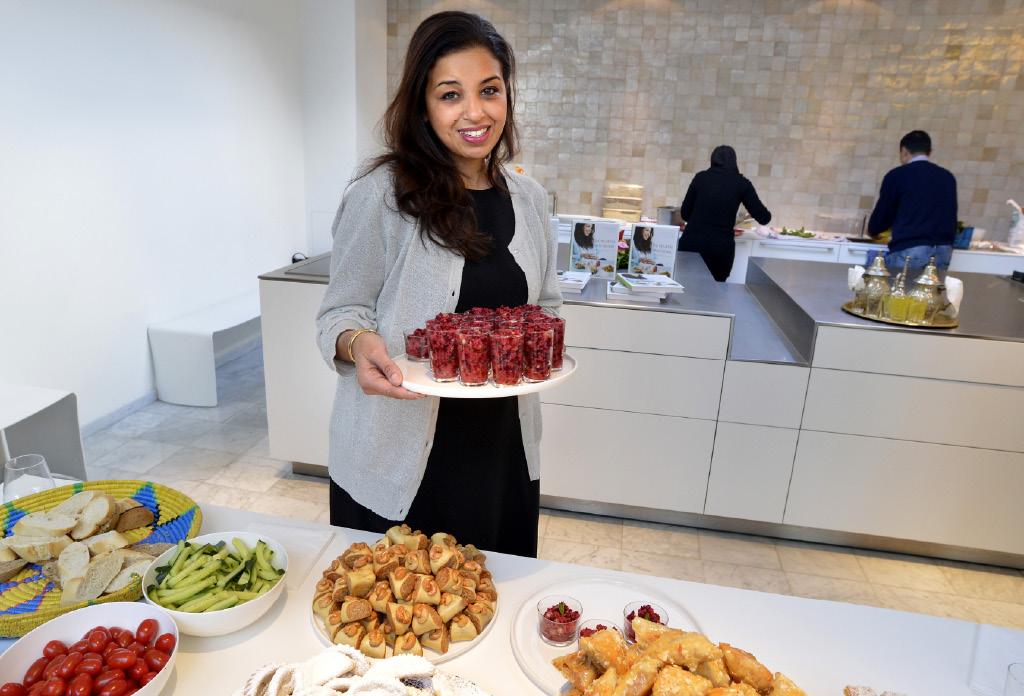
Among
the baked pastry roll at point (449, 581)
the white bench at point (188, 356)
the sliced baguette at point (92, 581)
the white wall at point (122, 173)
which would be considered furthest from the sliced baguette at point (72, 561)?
the white bench at point (188, 356)

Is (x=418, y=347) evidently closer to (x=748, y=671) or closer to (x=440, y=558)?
(x=440, y=558)

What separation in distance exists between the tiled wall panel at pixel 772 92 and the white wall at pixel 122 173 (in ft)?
7.22

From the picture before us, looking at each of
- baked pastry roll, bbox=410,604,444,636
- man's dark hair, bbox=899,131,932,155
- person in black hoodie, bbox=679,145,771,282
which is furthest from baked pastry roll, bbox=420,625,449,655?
man's dark hair, bbox=899,131,932,155

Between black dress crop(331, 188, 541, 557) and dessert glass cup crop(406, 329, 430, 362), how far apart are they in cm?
15

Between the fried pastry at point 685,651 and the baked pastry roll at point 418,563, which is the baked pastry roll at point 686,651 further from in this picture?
the baked pastry roll at point 418,563

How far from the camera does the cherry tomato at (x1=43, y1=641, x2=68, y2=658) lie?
3.28 ft

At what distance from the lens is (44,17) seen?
3.35 metres

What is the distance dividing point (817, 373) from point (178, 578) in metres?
2.47

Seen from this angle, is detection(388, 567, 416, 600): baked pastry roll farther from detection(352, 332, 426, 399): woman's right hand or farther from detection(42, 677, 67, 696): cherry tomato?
detection(42, 677, 67, 696): cherry tomato

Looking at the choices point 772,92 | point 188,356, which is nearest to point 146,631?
point 188,356

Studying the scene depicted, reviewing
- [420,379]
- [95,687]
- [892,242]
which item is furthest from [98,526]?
[892,242]

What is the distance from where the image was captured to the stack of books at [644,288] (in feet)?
9.48

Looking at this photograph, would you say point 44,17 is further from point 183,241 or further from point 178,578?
point 178,578

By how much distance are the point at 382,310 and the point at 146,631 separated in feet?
2.42
